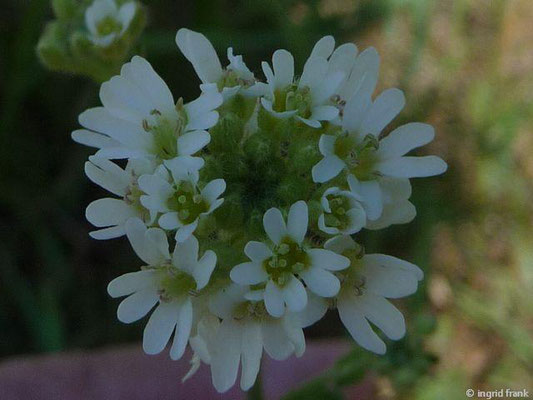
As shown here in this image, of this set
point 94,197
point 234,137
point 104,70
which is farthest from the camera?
point 94,197

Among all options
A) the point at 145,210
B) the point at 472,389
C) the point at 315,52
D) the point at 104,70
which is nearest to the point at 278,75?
the point at 315,52

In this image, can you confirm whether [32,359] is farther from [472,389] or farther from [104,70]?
[472,389]

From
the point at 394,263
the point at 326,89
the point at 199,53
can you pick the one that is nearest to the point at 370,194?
the point at 394,263

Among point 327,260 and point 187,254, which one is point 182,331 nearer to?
point 187,254

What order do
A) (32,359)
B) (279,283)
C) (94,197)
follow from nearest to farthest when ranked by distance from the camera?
(279,283), (32,359), (94,197)

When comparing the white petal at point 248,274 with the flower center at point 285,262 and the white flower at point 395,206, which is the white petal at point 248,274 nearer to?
the flower center at point 285,262

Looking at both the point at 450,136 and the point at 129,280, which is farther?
the point at 450,136

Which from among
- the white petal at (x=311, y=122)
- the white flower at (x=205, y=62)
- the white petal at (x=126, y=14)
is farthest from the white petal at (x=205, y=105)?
the white petal at (x=126, y=14)
